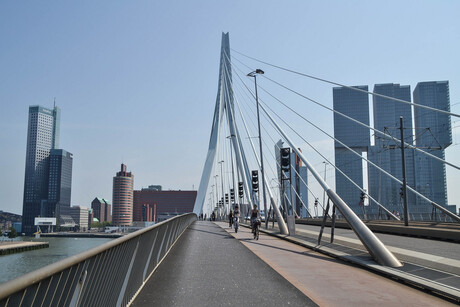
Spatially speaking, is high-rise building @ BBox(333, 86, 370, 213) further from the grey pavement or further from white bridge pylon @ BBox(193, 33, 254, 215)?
the grey pavement

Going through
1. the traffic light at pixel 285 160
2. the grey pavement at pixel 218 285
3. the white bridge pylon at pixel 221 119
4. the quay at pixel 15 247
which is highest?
the white bridge pylon at pixel 221 119

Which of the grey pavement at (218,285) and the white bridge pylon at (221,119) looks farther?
the white bridge pylon at (221,119)

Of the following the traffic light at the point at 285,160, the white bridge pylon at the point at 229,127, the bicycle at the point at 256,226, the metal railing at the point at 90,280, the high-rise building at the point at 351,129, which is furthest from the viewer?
the high-rise building at the point at 351,129

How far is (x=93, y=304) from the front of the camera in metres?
4.46

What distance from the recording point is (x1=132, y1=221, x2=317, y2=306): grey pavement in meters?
6.54

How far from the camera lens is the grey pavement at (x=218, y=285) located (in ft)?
21.5

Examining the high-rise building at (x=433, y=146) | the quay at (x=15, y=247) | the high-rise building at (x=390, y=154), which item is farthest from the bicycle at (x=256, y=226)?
the high-rise building at (x=390, y=154)

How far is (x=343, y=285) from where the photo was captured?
8.06 meters

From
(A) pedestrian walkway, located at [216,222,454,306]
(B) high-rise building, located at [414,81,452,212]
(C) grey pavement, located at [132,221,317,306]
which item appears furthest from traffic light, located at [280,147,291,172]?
(B) high-rise building, located at [414,81,452,212]

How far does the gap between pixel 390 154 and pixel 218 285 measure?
131m

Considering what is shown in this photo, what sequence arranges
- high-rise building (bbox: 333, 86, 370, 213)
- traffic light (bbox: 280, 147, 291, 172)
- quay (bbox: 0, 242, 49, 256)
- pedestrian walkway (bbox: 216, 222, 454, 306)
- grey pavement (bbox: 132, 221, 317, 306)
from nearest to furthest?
grey pavement (bbox: 132, 221, 317, 306), pedestrian walkway (bbox: 216, 222, 454, 306), traffic light (bbox: 280, 147, 291, 172), quay (bbox: 0, 242, 49, 256), high-rise building (bbox: 333, 86, 370, 213)

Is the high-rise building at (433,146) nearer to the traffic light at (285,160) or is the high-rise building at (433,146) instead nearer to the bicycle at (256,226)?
the traffic light at (285,160)

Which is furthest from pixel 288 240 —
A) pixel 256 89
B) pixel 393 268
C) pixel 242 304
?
pixel 256 89

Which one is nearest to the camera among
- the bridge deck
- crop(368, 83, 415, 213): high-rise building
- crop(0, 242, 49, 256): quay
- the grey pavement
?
the grey pavement
